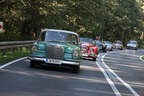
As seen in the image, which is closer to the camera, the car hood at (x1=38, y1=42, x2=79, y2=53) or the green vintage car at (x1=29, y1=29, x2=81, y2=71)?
the green vintage car at (x1=29, y1=29, x2=81, y2=71)

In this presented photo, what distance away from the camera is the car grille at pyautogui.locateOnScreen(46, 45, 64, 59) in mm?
11897

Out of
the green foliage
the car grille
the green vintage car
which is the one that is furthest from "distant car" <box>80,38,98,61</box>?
the green foliage

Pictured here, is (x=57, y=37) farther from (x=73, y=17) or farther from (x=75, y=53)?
(x=73, y=17)

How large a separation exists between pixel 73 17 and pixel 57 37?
4347cm

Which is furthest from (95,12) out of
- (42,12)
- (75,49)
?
(75,49)

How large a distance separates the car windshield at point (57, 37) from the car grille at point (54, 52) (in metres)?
0.72

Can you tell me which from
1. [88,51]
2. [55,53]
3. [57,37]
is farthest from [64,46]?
[88,51]

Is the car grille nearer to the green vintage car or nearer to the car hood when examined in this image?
the green vintage car

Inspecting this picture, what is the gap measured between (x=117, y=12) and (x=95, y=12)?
22134 millimetres

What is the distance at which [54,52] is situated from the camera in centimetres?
1191

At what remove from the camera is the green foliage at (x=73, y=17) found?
33.3m

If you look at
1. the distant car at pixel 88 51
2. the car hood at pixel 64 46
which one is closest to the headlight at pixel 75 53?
the car hood at pixel 64 46

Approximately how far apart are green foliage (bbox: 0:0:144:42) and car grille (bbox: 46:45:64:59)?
57.1 feet

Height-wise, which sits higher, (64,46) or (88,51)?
(64,46)
